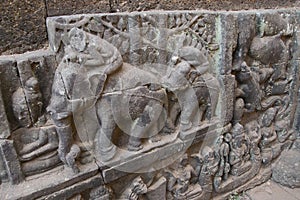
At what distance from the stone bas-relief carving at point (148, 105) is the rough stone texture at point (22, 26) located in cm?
11

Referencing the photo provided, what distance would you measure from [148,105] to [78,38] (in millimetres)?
654

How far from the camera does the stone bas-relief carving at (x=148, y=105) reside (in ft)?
5.40

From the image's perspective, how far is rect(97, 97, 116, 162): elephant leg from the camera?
1795 mm

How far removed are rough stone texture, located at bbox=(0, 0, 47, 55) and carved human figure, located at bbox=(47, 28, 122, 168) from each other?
0.23 metres

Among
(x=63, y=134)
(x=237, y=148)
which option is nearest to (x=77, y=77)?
(x=63, y=134)

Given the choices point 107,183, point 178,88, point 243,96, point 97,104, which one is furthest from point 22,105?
point 243,96

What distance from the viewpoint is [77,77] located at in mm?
1633

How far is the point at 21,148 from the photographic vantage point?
1.66 meters

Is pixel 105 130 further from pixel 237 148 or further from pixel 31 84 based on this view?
pixel 237 148

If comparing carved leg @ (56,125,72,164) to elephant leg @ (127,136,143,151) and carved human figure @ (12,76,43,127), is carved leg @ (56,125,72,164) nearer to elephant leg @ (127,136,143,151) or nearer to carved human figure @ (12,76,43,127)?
carved human figure @ (12,76,43,127)

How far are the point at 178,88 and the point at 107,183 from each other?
0.86m

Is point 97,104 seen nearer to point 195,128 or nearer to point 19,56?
point 19,56

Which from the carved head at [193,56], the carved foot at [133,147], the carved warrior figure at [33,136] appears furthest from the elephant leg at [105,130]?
the carved head at [193,56]

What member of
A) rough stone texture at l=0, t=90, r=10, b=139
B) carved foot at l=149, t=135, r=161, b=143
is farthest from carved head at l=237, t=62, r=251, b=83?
rough stone texture at l=0, t=90, r=10, b=139
